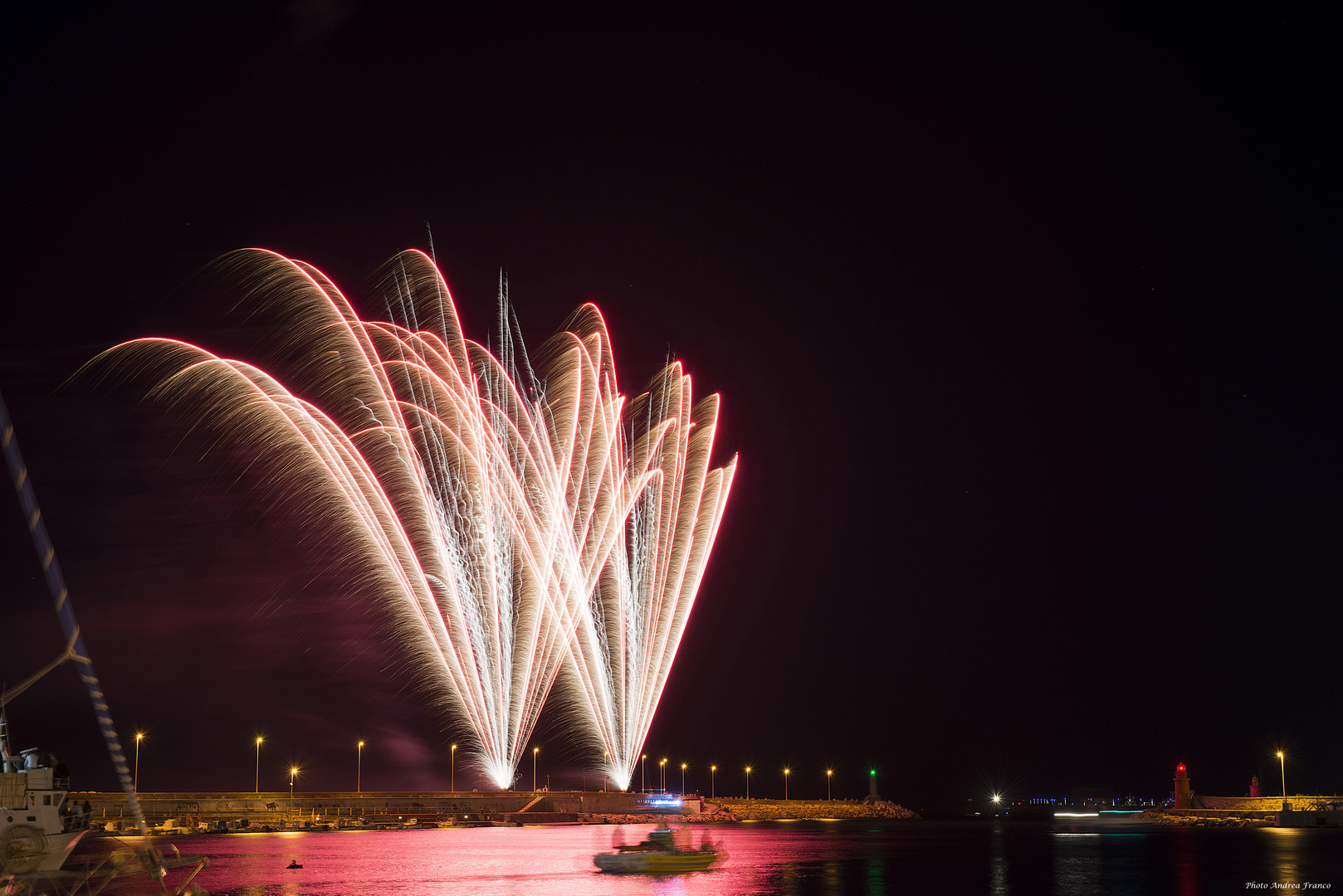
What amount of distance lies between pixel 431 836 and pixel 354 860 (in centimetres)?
2826

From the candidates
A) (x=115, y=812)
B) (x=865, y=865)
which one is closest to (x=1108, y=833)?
(x=865, y=865)

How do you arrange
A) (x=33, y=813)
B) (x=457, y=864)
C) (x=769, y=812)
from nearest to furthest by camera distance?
(x=33, y=813) → (x=457, y=864) → (x=769, y=812)

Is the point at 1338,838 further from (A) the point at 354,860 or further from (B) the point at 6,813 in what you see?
(B) the point at 6,813

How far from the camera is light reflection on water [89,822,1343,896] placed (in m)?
45.4

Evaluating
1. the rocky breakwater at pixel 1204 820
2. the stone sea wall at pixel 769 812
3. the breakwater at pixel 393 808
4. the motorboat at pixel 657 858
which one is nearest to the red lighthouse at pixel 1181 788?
the rocky breakwater at pixel 1204 820

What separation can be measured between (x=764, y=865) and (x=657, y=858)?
7.90 m

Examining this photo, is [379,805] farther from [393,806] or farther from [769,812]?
[769,812]

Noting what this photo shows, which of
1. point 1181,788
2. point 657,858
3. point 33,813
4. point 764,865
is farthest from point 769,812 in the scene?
point 33,813

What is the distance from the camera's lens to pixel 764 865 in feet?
195

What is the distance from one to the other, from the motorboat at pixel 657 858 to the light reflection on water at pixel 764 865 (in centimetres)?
99

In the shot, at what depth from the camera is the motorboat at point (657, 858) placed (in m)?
52.9

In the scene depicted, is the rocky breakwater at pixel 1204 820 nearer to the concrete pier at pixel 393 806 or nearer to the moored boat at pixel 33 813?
the concrete pier at pixel 393 806

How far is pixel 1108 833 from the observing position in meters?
119

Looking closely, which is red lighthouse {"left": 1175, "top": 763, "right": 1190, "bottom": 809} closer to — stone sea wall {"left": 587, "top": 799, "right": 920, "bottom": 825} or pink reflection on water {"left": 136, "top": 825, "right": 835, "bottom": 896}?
stone sea wall {"left": 587, "top": 799, "right": 920, "bottom": 825}
